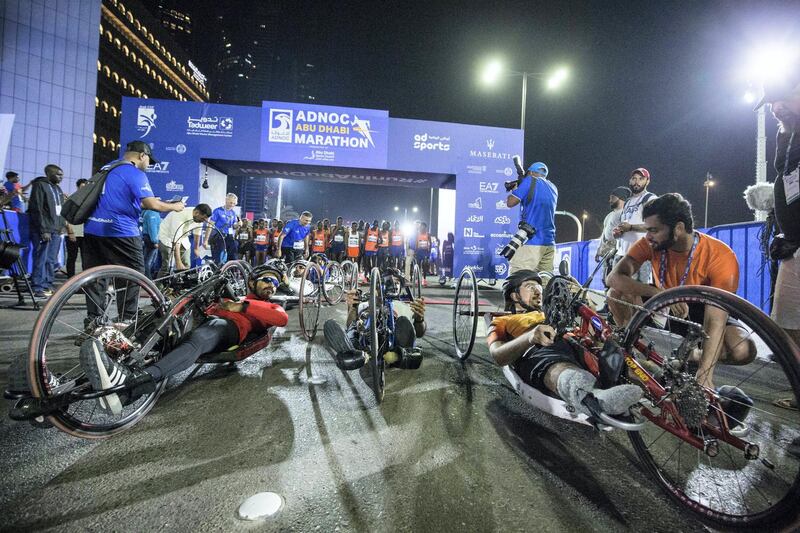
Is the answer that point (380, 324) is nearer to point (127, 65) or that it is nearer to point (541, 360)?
point (541, 360)

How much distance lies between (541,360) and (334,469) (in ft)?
4.55

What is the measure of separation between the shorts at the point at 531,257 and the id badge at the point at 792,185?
8.11 ft

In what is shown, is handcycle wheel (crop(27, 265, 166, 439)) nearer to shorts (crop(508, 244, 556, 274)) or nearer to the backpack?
the backpack

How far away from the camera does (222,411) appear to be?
2.40 m

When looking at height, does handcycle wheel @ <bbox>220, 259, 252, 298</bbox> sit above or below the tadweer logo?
below

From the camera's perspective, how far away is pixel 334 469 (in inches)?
69.2

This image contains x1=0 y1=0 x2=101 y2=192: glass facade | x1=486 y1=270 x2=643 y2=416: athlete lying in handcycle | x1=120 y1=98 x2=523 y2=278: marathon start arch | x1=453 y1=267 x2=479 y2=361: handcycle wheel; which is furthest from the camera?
x1=0 y1=0 x2=101 y2=192: glass facade

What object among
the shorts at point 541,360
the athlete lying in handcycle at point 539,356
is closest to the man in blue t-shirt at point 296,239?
the athlete lying in handcycle at point 539,356

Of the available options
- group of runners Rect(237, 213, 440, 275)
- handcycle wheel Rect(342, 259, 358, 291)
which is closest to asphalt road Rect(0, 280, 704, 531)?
handcycle wheel Rect(342, 259, 358, 291)

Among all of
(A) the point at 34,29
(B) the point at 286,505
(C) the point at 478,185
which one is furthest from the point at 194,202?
(A) the point at 34,29

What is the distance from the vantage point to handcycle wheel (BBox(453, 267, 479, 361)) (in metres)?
3.78

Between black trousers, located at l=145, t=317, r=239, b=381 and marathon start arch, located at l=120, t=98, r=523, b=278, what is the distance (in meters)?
10.7

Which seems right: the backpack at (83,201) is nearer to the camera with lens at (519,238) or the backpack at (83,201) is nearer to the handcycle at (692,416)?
the handcycle at (692,416)

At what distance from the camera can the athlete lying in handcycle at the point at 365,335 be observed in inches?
102
